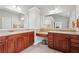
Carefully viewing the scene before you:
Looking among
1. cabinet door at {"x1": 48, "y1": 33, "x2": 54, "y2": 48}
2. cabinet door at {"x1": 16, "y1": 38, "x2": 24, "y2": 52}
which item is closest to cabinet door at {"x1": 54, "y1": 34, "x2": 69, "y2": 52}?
cabinet door at {"x1": 48, "y1": 33, "x2": 54, "y2": 48}

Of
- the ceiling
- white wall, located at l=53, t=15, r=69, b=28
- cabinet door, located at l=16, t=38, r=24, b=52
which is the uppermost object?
the ceiling

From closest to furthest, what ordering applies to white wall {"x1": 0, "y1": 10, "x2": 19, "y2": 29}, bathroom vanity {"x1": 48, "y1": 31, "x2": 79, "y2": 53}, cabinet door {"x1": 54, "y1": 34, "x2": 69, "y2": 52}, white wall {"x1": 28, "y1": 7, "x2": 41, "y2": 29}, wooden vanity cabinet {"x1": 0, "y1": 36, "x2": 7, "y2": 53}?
wooden vanity cabinet {"x1": 0, "y1": 36, "x2": 7, "y2": 53} → white wall {"x1": 0, "y1": 10, "x2": 19, "y2": 29} → white wall {"x1": 28, "y1": 7, "x2": 41, "y2": 29} → bathroom vanity {"x1": 48, "y1": 31, "x2": 79, "y2": 53} → cabinet door {"x1": 54, "y1": 34, "x2": 69, "y2": 52}

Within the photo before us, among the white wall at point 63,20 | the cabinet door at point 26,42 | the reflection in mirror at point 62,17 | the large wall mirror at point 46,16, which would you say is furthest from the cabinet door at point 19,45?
the white wall at point 63,20

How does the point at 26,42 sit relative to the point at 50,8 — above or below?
below

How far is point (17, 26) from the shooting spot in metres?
2.90

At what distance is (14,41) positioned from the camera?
9.66 feet

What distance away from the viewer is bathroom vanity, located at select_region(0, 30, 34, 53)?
2.55 meters

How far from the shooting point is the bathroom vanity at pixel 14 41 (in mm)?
2551

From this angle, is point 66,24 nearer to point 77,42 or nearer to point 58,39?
point 77,42

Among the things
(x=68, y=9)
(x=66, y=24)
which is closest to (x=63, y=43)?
(x=66, y=24)

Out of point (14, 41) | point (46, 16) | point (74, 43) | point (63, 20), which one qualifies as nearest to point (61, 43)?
point (74, 43)

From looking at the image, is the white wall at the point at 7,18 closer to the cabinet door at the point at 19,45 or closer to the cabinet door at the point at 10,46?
the cabinet door at the point at 10,46

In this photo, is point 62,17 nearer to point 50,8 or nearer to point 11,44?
point 50,8

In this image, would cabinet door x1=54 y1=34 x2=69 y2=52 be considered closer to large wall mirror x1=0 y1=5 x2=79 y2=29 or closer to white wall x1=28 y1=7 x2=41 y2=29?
large wall mirror x1=0 y1=5 x2=79 y2=29
